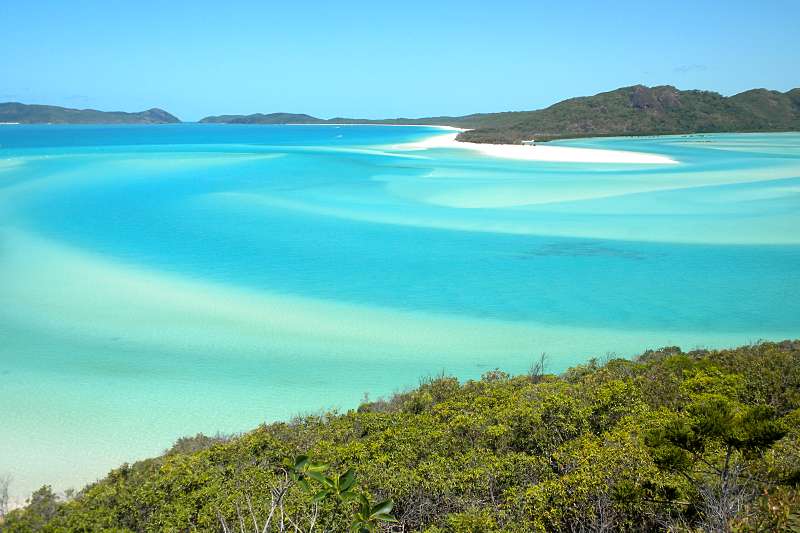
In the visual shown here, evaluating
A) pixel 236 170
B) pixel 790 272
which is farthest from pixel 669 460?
pixel 236 170

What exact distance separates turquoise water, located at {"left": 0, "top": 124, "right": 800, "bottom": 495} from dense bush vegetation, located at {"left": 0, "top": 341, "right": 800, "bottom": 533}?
7.63 feet

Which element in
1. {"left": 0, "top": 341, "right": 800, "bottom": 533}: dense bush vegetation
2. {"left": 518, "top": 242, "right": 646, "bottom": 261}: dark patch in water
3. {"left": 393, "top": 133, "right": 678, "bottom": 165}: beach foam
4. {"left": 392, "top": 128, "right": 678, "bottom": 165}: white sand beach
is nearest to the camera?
{"left": 0, "top": 341, "right": 800, "bottom": 533}: dense bush vegetation

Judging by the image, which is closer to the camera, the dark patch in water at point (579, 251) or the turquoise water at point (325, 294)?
the turquoise water at point (325, 294)

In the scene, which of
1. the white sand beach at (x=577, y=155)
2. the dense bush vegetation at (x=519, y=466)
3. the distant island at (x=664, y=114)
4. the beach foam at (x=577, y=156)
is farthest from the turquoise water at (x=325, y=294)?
the distant island at (x=664, y=114)

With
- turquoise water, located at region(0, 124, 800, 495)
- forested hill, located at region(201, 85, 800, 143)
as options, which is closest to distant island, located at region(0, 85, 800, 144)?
forested hill, located at region(201, 85, 800, 143)

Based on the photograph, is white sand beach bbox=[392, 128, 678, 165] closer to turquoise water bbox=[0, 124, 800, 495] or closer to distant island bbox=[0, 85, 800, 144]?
turquoise water bbox=[0, 124, 800, 495]

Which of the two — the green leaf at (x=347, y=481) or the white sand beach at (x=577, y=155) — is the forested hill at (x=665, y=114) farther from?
the green leaf at (x=347, y=481)

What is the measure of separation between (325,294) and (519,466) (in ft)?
32.2

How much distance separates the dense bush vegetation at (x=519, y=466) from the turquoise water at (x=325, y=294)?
2.32 meters

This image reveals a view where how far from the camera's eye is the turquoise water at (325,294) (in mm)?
9227

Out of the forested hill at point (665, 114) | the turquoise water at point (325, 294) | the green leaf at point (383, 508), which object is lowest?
the turquoise water at point (325, 294)

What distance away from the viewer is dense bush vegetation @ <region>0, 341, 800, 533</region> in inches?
154

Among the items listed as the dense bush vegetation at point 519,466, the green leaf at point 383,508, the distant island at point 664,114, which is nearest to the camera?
the green leaf at point 383,508

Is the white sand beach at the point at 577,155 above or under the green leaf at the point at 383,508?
above
